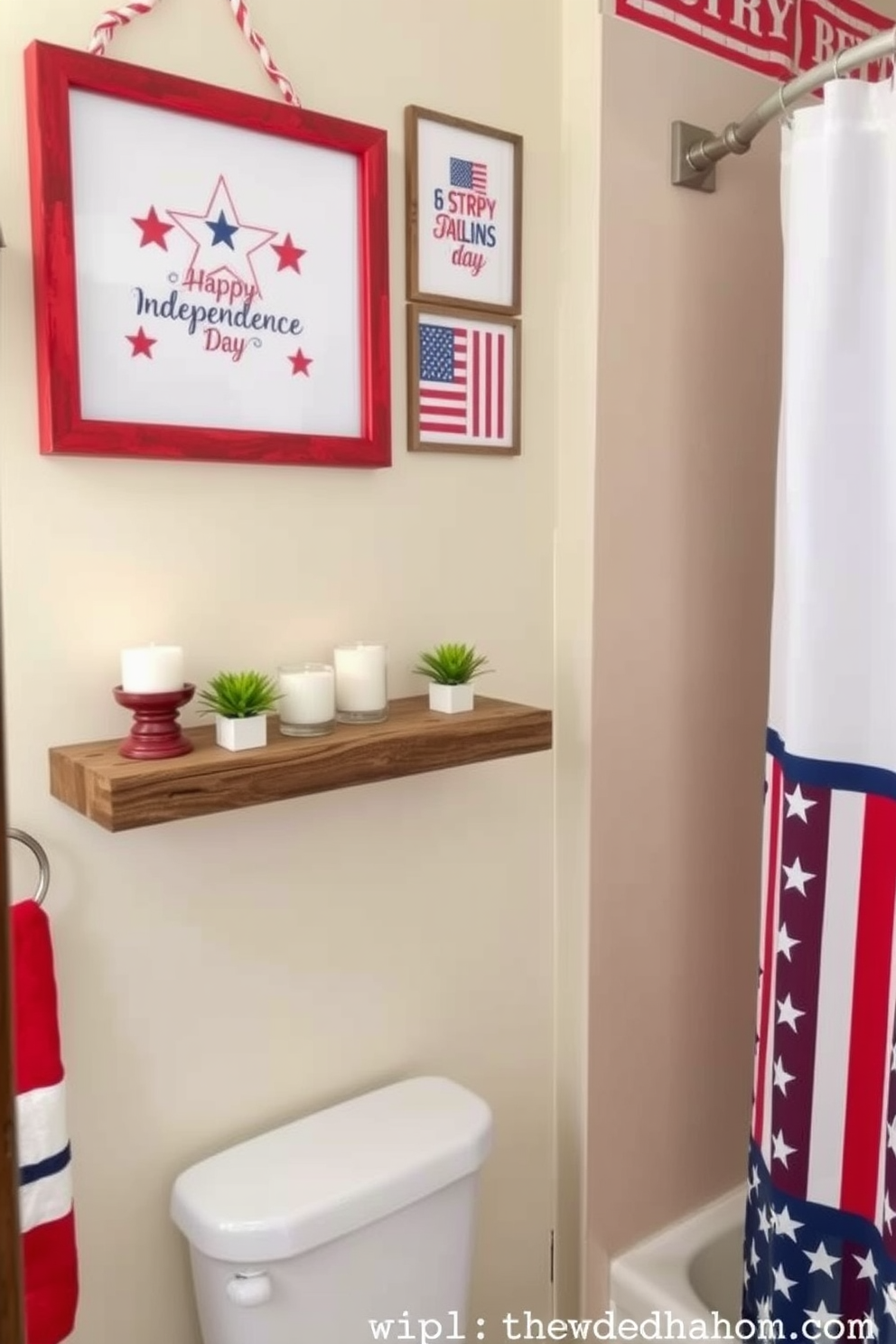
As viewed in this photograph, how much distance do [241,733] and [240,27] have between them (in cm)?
76

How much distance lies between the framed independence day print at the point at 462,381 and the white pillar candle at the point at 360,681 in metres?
0.28

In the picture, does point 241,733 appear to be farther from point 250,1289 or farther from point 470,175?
point 470,175

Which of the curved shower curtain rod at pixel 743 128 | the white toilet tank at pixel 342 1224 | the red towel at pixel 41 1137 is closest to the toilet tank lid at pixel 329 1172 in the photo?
the white toilet tank at pixel 342 1224

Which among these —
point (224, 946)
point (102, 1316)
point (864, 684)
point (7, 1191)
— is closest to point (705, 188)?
point (864, 684)

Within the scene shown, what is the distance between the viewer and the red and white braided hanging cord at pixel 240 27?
1.06 metres

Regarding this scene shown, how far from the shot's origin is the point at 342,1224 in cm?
114

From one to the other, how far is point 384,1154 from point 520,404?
945 mm

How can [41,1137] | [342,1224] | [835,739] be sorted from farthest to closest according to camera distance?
[835,739] → [342,1224] → [41,1137]

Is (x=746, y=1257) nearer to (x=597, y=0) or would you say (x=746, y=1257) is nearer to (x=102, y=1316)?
(x=102, y=1316)

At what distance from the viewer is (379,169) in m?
1.24

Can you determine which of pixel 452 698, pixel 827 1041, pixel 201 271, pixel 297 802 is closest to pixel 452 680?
pixel 452 698

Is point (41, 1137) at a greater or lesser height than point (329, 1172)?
greater

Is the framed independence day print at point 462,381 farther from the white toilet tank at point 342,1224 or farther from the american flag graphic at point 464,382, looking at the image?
the white toilet tank at point 342,1224

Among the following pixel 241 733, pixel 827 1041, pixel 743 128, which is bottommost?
pixel 827 1041
